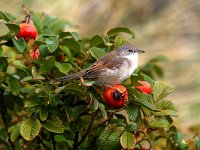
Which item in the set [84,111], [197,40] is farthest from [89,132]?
[197,40]

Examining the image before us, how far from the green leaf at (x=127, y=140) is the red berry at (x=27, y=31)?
0.38 m

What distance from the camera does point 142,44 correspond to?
4.35 metres

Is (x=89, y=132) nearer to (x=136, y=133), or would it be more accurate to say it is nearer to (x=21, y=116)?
(x=136, y=133)

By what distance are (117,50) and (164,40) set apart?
2972 mm

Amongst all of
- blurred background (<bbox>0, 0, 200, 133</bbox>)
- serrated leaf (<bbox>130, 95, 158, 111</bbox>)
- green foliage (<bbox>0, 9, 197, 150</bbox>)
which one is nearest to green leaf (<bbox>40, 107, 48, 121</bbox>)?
green foliage (<bbox>0, 9, 197, 150</bbox>)

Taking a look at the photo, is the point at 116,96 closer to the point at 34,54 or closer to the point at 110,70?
the point at 110,70

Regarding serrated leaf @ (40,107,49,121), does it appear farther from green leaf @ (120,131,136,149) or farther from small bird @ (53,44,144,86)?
green leaf @ (120,131,136,149)

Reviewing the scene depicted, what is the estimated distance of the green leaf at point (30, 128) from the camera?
1.28 metres

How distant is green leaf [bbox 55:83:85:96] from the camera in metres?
1.22

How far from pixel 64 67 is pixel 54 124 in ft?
0.49

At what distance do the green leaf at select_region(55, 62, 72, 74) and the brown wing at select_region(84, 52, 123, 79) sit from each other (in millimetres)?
53

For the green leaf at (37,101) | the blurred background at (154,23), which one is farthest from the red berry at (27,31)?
the blurred background at (154,23)

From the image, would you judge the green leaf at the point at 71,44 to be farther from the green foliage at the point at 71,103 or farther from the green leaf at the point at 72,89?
the green leaf at the point at 72,89

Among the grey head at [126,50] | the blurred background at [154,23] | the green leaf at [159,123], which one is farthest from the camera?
the blurred background at [154,23]
